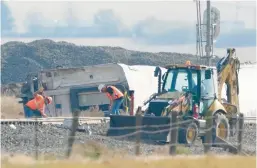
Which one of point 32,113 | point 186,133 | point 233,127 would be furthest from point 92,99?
point 186,133

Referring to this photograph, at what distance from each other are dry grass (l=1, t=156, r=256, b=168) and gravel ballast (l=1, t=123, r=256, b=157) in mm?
2021

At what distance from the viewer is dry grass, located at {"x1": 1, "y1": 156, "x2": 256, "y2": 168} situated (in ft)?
53.5

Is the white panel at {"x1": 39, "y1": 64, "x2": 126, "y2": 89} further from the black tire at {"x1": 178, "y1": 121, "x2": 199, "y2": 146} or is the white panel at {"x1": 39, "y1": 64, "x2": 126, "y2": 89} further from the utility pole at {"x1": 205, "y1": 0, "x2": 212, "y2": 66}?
the black tire at {"x1": 178, "y1": 121, "x2": 199, "y2": 146}

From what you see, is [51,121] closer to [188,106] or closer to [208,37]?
[188,106]

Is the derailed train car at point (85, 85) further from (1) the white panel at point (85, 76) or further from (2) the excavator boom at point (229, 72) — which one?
(2) the excavator boom at point (229, 72)

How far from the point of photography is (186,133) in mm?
24516

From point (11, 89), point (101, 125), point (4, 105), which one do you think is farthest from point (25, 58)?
point (101, 125)

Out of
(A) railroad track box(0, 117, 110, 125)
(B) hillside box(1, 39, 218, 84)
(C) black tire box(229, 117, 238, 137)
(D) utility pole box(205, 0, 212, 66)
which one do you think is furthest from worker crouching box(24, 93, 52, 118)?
(B) hillside box(1, 39, 218, 84)

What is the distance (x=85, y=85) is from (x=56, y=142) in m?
15.4

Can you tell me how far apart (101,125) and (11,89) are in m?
32.6

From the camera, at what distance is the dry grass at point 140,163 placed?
1630 cm

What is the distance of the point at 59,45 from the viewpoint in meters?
107

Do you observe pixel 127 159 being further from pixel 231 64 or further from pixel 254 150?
pixel 231 64

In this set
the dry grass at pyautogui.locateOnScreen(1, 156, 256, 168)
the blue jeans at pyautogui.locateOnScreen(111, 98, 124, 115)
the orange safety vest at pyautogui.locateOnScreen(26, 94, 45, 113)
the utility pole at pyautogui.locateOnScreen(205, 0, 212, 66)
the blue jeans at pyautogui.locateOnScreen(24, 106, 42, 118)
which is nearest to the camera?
the dry grass at pyautogui.locateOnScreen(1, 156, 256, 168)
